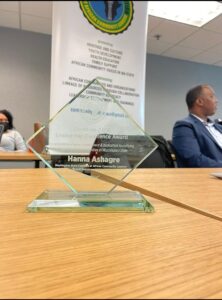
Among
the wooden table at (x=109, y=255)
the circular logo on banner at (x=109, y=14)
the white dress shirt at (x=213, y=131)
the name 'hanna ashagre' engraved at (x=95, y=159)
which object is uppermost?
the circular logo on banner at (x=109, y=14)

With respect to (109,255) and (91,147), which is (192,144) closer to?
(91,147)

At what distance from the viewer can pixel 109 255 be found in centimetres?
23

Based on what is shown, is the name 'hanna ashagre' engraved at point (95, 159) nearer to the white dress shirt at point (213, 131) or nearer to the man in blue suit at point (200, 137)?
the man in blue suit at point (200, 137)

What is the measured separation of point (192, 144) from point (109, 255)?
169 cm

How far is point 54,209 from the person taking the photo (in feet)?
1.20

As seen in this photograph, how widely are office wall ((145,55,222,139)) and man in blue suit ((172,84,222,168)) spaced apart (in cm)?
7

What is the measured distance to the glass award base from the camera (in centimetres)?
37

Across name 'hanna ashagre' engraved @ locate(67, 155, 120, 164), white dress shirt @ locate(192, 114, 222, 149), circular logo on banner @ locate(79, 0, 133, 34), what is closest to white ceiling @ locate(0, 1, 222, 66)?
circular logo on banner @ locate(79, 0, 133, 34)

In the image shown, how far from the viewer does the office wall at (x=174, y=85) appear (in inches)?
36.2

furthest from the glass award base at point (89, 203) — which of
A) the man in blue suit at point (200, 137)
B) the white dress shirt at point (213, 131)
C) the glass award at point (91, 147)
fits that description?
the white dress shirt at point (213, 131)

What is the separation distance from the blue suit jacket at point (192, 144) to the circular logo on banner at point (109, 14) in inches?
59.5

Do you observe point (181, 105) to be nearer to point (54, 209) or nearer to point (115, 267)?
point (54, 209)

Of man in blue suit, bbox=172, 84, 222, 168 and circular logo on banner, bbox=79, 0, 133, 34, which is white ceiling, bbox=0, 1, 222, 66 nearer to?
circular logo on banner, bbox=79, 0, 133, 34

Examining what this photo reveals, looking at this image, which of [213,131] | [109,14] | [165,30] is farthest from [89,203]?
[213,131]
